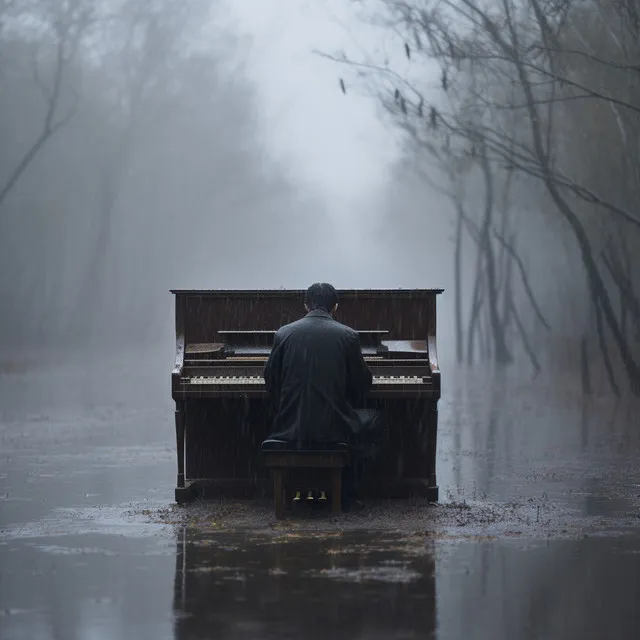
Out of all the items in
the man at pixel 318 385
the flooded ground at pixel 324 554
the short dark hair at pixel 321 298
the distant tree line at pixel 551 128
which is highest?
the distant tree line at pixel 551 128

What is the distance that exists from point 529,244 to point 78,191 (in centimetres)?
1900

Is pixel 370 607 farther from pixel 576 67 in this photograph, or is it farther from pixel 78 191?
pixel 78 191

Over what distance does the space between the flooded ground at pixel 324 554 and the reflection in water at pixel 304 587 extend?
0.01 metres

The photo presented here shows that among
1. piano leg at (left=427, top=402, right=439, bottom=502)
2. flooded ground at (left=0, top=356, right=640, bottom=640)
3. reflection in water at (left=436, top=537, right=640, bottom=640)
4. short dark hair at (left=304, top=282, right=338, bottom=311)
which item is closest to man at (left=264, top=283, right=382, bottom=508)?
short dark hair at (left=304, top=282, right=338, bottom=311)

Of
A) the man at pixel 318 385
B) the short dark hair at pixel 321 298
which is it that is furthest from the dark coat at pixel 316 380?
the short dark hair at pixel 321 298

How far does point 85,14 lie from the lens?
47812 millimetres

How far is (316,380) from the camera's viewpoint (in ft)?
37.4

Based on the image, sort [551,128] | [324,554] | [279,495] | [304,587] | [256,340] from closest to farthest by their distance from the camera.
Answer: [304,587], [324,554], [279,495], [256,340], [551,128]

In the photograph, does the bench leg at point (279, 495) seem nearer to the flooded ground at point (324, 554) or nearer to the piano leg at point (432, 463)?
the flooded ground at point (324, 554)

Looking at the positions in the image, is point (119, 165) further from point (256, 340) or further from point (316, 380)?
point (316, 380)

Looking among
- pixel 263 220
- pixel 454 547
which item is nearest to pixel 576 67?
pixel 454 547

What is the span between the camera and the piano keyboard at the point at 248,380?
1190 centimetres

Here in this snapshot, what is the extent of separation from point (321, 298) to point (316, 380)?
0.71 meters

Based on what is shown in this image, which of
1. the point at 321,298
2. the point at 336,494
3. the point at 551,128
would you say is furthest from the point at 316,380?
the point at 551,128
